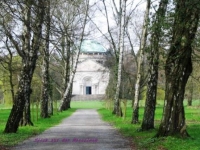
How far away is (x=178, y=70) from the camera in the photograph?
1291 centimetres

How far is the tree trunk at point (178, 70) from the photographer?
1249 centimetres

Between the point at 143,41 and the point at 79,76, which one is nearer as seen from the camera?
the point at 143,41

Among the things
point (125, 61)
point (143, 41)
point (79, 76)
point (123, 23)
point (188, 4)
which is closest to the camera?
point (188, 4)

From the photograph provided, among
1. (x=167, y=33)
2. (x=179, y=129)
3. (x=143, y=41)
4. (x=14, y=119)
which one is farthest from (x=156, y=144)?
(x=143, y=41)

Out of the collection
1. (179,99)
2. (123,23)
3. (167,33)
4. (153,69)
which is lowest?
(179,99)

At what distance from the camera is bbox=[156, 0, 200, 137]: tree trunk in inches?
492

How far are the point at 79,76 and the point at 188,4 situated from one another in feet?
301

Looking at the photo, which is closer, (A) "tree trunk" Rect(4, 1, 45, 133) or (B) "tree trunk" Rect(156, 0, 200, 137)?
(B) "tree trunk" Rect(156, 0, 200, 137)

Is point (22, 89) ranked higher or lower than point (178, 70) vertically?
lower

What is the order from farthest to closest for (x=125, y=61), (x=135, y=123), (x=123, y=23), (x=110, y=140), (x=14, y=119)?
(x=125, y=61), (x=123, y=23), (x=135, y=123), (x=14, y=119), (x=110, y=140)

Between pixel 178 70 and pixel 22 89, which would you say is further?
pixel 22 89

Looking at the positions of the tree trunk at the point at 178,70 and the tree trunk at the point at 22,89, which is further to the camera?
the tree trunk at the point at 22,89

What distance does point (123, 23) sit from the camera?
31.1 meters

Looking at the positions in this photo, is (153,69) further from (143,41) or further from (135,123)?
(135,123)
